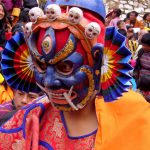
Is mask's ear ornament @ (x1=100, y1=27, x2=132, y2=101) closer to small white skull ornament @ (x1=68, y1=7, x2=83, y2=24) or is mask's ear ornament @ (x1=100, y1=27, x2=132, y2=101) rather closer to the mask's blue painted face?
the mask's blue painted face

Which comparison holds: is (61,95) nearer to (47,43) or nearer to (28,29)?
(47,43)

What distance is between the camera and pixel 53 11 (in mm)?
1973

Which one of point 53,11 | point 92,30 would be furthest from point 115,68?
point 53,11

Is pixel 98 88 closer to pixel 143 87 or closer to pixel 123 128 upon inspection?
pixel 123 128

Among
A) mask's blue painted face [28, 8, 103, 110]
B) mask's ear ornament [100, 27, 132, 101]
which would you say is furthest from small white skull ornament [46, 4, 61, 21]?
mask's ear ornament [100, 27, 132, 101]

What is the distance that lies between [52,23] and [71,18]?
0.29 feet

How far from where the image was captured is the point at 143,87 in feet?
11.9

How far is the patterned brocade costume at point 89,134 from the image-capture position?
2047 millimetres

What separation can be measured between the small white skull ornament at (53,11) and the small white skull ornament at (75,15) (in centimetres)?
5

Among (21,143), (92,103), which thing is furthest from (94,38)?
(21,143)

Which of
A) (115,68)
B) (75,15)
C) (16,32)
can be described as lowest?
(16,32)

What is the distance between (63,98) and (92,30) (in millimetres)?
303

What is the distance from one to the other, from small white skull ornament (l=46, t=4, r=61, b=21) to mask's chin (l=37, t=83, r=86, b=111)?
0.30 m

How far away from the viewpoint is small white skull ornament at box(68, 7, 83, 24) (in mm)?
1953
